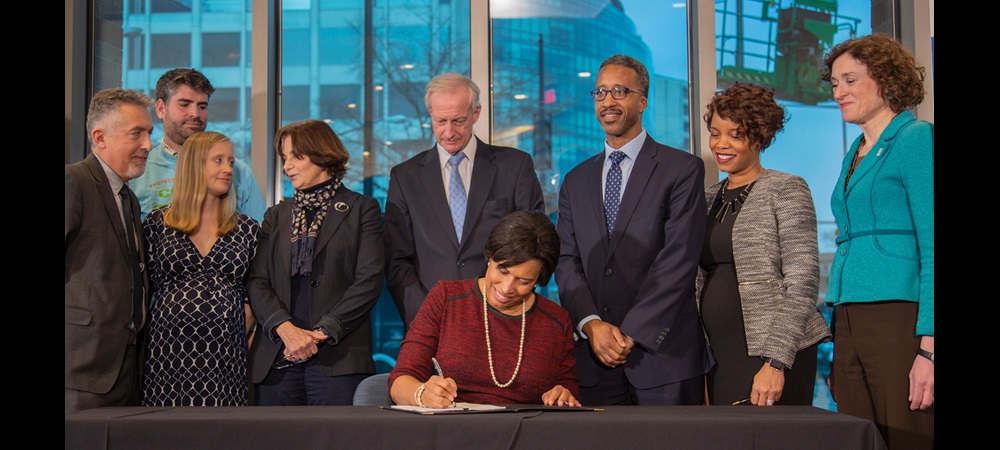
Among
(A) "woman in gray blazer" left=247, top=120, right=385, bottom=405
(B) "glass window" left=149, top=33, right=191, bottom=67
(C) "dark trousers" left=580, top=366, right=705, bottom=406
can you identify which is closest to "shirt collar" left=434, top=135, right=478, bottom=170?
(A) "woman in gray blazer" left=247, top=120, right=385, bottom=405

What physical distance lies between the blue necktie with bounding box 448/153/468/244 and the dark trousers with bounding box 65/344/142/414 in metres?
1.30

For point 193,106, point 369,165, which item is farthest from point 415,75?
point 193,106

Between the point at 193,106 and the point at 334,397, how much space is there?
69.3 inches

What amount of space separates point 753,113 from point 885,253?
2.80ft

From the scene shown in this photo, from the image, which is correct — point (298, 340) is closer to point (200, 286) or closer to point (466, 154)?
point (200, 286)

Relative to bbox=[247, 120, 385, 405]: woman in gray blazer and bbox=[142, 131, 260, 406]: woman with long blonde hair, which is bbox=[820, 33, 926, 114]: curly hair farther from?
bbox=[142, 131, 260, 406]: woman with long blonde hair

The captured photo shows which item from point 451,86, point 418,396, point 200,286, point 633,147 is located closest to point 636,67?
point 633,147

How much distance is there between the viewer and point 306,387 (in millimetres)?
3389

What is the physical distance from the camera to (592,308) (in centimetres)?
318

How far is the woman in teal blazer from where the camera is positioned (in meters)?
2.61

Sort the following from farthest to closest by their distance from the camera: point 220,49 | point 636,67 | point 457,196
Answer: point 220,49 < point 457,196 < point 636,67

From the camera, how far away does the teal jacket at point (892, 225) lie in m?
2.62

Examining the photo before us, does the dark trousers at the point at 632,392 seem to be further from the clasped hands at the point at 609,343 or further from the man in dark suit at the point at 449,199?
the man in dark suit at the point at 449,199

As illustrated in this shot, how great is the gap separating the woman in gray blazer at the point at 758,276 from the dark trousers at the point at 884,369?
26 centimetres
